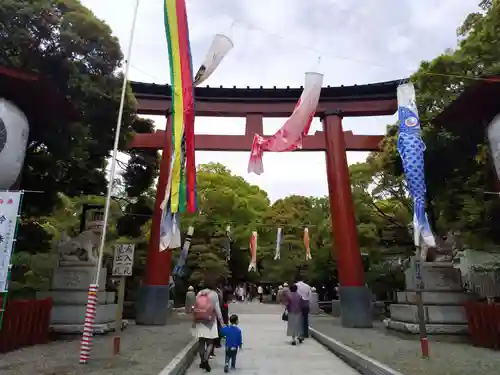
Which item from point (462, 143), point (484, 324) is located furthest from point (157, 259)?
point (462, 143)

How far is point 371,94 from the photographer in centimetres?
1822

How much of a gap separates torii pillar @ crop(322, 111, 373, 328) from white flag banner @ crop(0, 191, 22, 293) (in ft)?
37.4

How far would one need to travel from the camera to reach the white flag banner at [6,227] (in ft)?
26.6

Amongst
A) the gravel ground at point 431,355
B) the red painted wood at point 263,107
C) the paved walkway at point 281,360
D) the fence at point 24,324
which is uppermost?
the red painted wood at point 263,107

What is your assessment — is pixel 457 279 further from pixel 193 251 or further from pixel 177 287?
pixel 177 287

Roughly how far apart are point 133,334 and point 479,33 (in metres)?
13.3

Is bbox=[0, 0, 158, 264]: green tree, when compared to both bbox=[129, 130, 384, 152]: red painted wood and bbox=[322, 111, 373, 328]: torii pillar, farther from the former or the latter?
bbox=[322, 111, 373, 328]: torii pillar

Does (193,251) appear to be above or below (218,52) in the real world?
below

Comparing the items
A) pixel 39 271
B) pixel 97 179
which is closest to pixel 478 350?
pixel 97 179

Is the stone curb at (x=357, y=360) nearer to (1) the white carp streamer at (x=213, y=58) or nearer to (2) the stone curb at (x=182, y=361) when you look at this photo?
(2) the stone curb at (x=182, y=361)

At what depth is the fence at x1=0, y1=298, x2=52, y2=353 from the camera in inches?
353

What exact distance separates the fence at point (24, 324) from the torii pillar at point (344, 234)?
9.97 meters

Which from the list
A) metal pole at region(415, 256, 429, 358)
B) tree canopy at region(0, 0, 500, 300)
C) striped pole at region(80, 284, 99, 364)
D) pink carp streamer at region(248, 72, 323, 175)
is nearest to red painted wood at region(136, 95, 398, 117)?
tree canopy at region(0, 0, 500, 300)

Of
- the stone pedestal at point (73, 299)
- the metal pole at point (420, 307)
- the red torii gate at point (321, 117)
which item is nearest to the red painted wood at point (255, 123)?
the red torii gate at point (321, 117)
